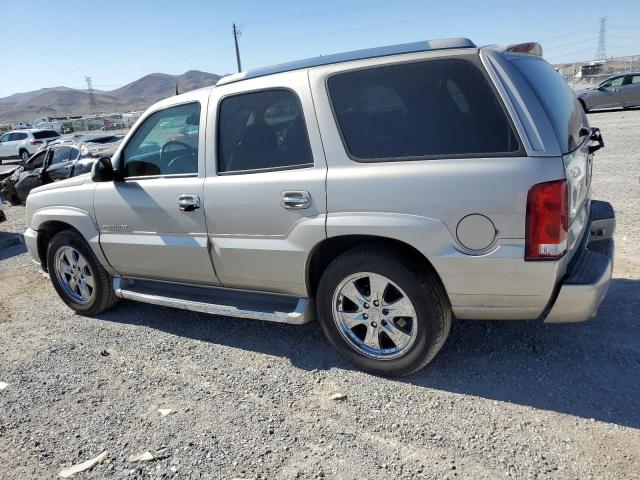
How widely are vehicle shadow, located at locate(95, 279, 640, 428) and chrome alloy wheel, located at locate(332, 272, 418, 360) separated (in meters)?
0.27

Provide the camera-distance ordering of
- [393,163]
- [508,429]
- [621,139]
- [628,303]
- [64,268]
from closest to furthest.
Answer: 1. [508,429]
2. [393,163]
3. [628,303]
4. [64,268]
5. [621,139]

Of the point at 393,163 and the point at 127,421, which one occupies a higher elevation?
the point at 393,163

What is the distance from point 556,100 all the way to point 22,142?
1086 inches

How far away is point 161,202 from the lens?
3.76 metres

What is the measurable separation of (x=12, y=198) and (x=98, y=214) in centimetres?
1108

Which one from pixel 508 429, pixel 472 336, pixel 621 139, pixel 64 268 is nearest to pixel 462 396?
pixel 508 429

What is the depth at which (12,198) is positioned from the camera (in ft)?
43.5

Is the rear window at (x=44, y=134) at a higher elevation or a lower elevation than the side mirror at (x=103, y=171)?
higher

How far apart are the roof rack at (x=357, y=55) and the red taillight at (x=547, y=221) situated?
3.08 feet

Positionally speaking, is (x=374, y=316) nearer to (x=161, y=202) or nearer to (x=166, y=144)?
(x=161, y=202)

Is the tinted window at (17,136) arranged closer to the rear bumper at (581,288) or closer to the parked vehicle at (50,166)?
the parked vehicle at (50,166)

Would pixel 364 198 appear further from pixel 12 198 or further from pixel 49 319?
pixel 12 198

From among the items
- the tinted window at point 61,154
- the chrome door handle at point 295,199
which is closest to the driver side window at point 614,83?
the tinted window at point 61,154

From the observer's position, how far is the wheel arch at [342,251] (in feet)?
9.83
